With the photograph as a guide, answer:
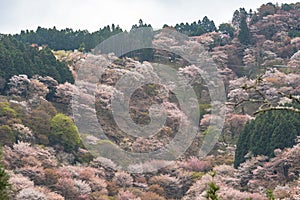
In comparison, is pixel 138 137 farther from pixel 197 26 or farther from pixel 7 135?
pixel 197 26

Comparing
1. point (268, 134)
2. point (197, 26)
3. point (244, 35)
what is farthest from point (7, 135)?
point (197, 26)

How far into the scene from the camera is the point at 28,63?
4600cm

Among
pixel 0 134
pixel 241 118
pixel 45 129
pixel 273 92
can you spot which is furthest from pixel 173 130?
pixel 0 134

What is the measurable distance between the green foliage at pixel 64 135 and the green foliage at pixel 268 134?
11080 mm

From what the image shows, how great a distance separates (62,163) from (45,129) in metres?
3.68

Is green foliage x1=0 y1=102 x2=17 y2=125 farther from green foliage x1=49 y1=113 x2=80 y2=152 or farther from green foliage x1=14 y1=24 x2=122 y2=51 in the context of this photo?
green foliage x1=14 y1=24 x2=122 y2=51

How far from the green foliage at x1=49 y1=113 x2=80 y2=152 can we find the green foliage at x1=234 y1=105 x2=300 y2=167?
1108 centimetres

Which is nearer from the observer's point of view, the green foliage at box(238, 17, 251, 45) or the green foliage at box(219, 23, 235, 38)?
the green foliage at box(238, 17, 251, 45)

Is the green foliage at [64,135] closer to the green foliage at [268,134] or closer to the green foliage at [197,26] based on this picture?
the green foliage at [268,134]

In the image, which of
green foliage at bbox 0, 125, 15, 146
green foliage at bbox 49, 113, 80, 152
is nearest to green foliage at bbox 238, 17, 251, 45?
green foliage at bbox 49, 113, 80, 152

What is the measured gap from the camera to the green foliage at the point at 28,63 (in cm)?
4350

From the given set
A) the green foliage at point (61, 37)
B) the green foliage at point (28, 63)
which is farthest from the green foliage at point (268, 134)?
the green foliage at point (61, 37)

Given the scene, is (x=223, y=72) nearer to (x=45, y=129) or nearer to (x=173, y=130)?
(x=173, y=130)

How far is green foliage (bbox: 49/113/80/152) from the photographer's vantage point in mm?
35725
